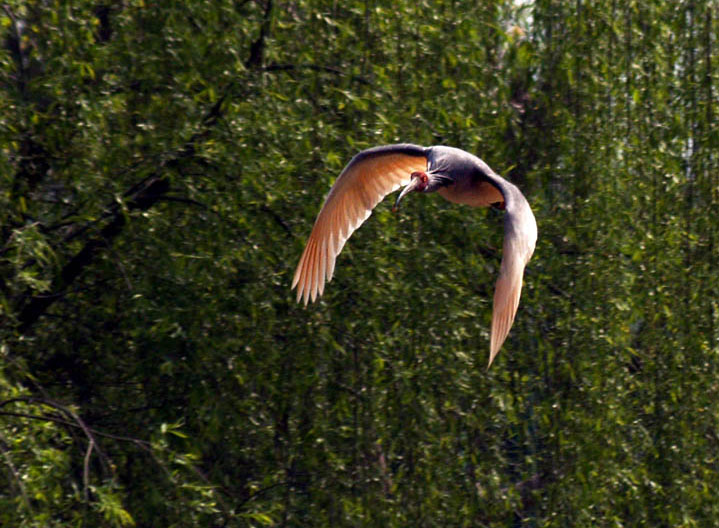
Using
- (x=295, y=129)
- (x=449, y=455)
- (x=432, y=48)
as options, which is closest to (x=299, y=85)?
(x=295, y=129)

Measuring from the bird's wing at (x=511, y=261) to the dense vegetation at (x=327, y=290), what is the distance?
1448 mm

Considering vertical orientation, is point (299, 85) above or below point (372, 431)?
above

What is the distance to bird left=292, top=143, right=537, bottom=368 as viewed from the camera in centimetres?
399

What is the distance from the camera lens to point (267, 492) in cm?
550

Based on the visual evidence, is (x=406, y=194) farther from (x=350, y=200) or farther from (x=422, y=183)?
(x=350, y=200)

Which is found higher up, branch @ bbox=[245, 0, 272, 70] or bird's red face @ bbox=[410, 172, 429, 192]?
branch @ bbox=[245, 0, 272, 70]

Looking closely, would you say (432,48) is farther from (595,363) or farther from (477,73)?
(595,363)

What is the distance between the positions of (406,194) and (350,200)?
0.89 metres

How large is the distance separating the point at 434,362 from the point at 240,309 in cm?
82

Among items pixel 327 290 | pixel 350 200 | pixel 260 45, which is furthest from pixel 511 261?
pixel 260 45

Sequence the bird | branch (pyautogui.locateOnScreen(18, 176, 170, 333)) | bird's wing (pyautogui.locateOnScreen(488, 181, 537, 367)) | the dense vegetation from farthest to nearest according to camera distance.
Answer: branch (pyautogui.locateOnScreen(18, 176, 170, 333)) < the dense vegetation < the bird < bird's wing (pyautogui.locateOnScreen(488, 181, 537, 367))

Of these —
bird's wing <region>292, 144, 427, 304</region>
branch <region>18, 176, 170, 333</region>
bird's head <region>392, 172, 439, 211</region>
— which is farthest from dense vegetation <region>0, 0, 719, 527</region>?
bird's head <region>392, 172, 439, 211</region>

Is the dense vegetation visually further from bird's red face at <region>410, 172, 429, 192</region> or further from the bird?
bird's red face at <region>410, 172, 429, 192</region>

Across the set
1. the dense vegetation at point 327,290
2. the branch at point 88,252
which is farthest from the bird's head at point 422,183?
the branch at point 88,252
